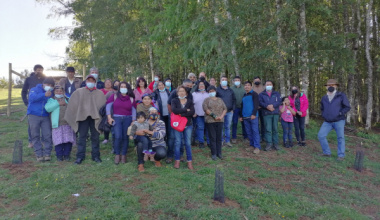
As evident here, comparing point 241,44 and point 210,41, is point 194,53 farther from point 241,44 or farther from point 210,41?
point 241,44

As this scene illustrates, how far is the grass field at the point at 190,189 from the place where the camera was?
3.87m

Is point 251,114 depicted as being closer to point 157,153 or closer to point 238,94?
point 238,94

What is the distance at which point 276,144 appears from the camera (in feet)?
25.4

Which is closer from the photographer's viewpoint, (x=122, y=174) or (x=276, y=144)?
(x=122, y=174)

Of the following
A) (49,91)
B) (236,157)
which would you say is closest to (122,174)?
(49,91)

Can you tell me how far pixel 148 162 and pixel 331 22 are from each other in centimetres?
1232

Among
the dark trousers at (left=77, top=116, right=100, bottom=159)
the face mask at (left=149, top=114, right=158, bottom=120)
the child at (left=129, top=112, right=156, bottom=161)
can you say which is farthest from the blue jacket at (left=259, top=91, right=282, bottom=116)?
the dark trousers at (left=77, top=116, right=100, bottom=159)

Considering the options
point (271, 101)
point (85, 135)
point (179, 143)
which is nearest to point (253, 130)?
point (271, 101)

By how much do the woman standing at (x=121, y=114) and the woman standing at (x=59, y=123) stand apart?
41.5 inches

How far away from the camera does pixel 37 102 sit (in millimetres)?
5711

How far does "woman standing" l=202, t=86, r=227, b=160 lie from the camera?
250 inches

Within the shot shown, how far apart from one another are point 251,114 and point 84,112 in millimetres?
4471

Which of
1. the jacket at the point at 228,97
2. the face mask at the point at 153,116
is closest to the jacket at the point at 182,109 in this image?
the face mask at the point at 153,116

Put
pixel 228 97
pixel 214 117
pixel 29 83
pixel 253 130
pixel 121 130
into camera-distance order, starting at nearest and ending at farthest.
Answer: pixel 121 130 → pixel 214 117 → pixel 29 83 → pixel 228 97 → pixel 253 130
